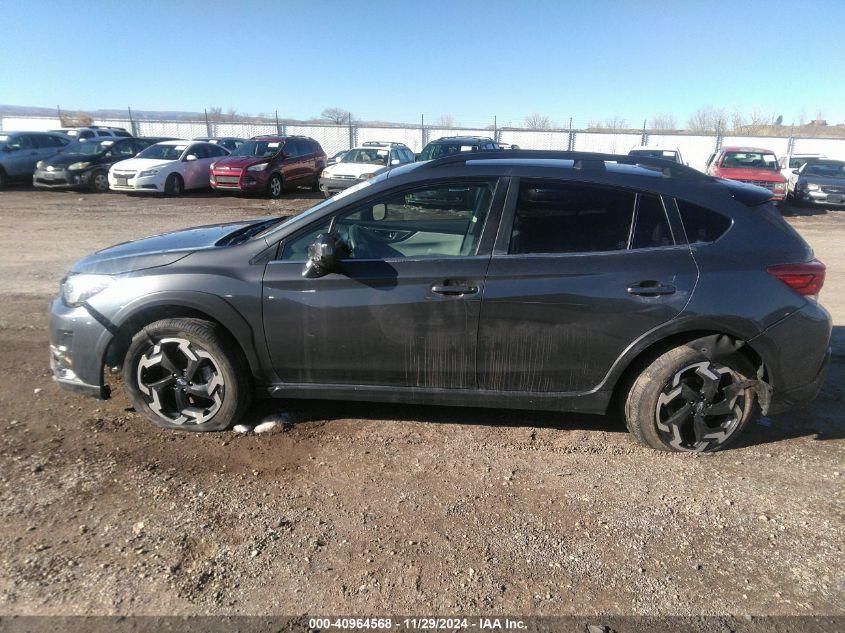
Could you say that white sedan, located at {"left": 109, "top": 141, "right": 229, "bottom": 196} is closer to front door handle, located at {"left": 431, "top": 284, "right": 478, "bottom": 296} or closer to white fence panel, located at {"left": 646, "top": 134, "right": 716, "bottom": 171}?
front door handle, located at {"left": 431, "top": 284, "right": 478, "bottom": 296}

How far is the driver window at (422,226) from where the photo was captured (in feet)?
11.6

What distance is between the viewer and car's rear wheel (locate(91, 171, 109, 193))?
18.1m

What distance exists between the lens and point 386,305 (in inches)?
134

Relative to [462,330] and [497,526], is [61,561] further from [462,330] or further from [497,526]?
[462,330]

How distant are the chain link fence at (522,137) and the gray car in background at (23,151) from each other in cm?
1338

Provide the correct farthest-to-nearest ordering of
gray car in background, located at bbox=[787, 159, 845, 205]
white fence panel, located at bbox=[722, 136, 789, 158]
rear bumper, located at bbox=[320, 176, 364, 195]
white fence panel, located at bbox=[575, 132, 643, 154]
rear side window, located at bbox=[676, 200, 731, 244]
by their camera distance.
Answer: white fence panel, located at bbox=[575, 132, 643, 154], white fence panel, located at bbox=[722, 136, 789, 158], gray car in background, located at bbox=[787, 159, 845, 205], rear bumper, located at bbox=[320, 176, 364, 195], rear side window, located at bbox=[676, 200, 731, 244]

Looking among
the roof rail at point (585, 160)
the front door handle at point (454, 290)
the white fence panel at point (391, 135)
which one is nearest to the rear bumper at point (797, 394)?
the roof rail at point (585, 160)

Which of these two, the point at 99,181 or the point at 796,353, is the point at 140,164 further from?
the point at 796,353

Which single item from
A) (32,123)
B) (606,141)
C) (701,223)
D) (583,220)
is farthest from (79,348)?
(32,123)

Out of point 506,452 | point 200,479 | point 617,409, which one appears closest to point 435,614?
point 506,452

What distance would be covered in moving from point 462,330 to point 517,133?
101ft

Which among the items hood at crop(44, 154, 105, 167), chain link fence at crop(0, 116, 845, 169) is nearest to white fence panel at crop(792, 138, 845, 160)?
chain link fence at crop(0, 116, 845, 169)

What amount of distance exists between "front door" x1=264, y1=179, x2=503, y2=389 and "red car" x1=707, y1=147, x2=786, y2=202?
15.2 m

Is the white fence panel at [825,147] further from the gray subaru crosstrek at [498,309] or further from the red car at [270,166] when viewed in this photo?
the gray subaru crosstrek at [498,309]
